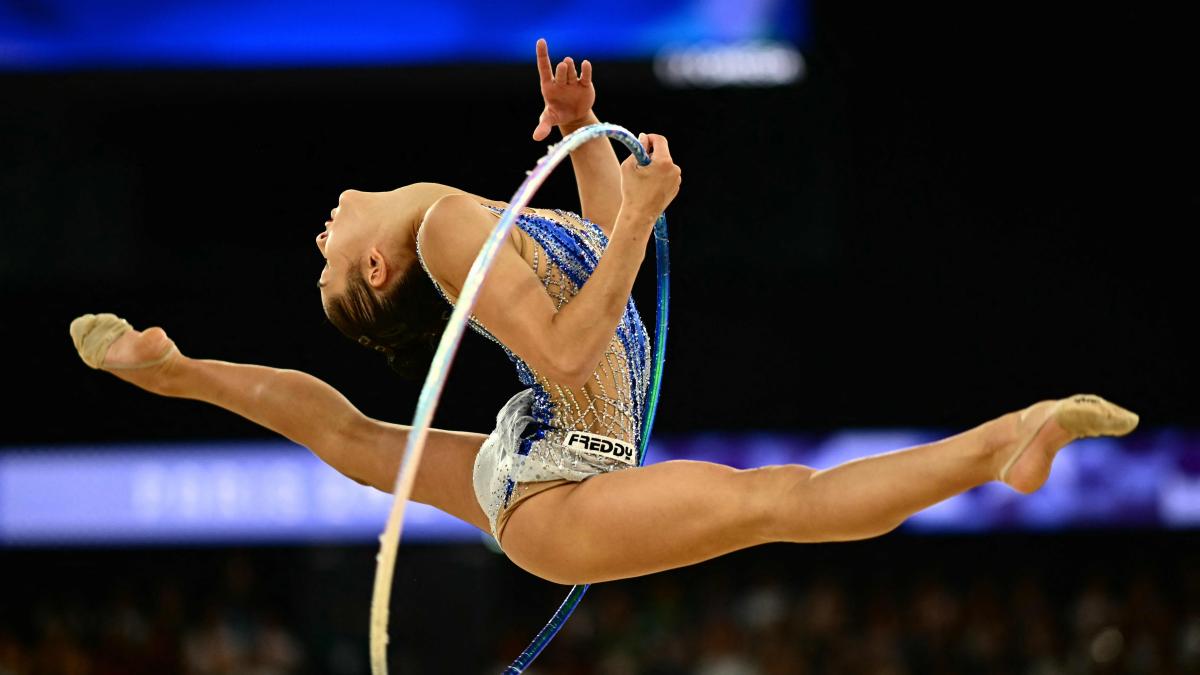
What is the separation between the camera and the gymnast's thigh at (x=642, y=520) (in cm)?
254

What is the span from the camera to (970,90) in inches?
335

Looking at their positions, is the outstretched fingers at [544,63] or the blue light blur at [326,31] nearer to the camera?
the outstretched fingers at [544,63]

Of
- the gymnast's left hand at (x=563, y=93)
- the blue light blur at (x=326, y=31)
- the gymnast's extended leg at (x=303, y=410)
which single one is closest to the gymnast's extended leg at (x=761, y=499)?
the gymnast's extended leg at (x=303, y=410)

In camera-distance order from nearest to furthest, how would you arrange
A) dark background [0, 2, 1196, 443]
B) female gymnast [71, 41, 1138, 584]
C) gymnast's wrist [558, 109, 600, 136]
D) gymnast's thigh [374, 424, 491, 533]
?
female gymnast [71, 41, 1138, 584] < gymnast's thigh [374, 424, 491, 533] < gymnast's wrist [558, 109, 600, 136] < dark background [0, 2, 1196, 443]

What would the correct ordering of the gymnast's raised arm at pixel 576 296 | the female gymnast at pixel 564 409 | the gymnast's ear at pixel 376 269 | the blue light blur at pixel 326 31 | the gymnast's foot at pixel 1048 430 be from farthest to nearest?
the blue light blur at pixel 326 31
the gymnast's ear at pixel 376 269
the gymnast's raised arm at pixel 576 296
the female gymnast at pixel 564 409
the gymnast's foot at pixel 1048 430

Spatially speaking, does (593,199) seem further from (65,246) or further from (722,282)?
(65,246)

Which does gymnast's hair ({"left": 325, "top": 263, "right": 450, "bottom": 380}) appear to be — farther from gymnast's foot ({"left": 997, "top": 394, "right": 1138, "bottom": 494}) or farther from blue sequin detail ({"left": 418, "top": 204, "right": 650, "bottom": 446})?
gymnast's foot ({"left": 997, "top": 394, "right": 1138, "bottom": 494})

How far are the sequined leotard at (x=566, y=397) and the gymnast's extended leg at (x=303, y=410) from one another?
143mm

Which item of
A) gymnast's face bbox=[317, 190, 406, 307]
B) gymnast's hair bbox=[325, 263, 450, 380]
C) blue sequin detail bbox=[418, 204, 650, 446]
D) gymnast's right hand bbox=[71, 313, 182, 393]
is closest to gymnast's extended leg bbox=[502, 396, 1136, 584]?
blue sequin detail bbox=[418, 204, 650, 446]

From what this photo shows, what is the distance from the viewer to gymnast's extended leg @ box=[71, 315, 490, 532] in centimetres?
304

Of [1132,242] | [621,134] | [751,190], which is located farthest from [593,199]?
[1132,242]

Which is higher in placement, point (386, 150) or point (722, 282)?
point (386, 150)

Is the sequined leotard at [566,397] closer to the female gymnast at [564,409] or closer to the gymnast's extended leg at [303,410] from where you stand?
the female gymnast at [564,409]

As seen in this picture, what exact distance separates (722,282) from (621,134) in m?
5.77
